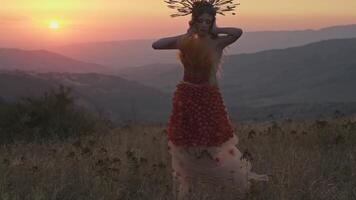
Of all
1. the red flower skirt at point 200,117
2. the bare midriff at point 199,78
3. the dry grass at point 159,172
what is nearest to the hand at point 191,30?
the bare midriff at point 199,78

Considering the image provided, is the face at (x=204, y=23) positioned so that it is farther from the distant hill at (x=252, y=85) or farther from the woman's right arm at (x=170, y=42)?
the distant hill at (x=252, y=85)

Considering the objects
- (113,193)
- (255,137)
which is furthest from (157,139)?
(113,193)

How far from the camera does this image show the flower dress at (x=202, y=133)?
6250 millimetres

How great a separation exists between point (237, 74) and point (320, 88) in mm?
49853

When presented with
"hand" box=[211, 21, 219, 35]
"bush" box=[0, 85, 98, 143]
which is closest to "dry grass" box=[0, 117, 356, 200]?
"hand" box=[211, 21, 219, 35]

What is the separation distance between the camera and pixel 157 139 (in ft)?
34.9

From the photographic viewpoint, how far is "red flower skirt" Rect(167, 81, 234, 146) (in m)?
6.24

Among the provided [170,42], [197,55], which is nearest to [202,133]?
[197,55]

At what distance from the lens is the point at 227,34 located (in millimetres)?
6453

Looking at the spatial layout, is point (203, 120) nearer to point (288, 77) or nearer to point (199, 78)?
point (199, 78)

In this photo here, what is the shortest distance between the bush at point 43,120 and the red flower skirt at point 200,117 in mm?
6681

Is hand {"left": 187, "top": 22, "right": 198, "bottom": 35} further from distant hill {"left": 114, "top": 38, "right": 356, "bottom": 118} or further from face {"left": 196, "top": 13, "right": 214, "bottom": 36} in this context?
distant hill {"left": 114, "top": 38, "right": 356, "bottom": 118}

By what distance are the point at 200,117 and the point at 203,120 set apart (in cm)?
4

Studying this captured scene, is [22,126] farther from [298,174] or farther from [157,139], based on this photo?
[298,174]
